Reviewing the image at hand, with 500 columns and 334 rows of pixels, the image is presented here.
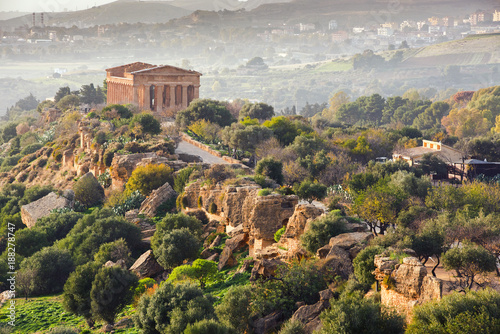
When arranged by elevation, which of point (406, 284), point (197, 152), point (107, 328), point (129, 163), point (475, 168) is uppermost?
point (406, 284)

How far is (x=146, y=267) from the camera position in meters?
29.2

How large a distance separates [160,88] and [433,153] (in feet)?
100

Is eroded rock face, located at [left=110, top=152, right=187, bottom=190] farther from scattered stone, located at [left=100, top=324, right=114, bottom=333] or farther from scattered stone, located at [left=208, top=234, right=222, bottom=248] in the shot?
scattered stone, located at [left=100, top=324, right=114, bottom=333]

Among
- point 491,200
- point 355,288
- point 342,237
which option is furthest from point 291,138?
point 355,288

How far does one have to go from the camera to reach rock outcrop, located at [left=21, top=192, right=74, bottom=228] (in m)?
41.3

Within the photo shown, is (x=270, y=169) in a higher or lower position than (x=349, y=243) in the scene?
lower

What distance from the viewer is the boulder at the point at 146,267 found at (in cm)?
2886

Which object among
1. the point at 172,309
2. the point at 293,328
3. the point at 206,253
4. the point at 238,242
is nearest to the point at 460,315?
the point at 293,328

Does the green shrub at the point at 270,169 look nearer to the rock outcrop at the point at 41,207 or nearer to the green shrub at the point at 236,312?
the rock outcrop at the point at 41,207

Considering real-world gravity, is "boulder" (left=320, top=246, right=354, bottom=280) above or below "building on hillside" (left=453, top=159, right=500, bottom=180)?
above

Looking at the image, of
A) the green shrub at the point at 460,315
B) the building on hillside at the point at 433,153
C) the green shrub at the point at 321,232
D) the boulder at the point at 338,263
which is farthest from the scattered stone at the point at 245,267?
the building on hillside at the point at 433,153

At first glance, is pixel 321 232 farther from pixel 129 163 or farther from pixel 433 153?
Answer: pixel 433 153

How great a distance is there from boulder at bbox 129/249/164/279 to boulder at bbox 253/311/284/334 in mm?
8828

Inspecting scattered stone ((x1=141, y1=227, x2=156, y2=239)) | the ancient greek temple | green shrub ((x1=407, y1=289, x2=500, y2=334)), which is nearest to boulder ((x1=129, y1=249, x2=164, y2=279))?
scattered stone ((x1=141, y1=227, x2=156, y2=239))
